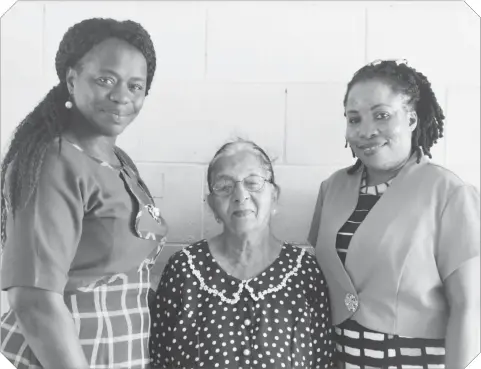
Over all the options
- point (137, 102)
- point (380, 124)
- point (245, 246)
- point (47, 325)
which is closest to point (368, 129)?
point (380, 124)

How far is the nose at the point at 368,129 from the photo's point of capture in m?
1.04

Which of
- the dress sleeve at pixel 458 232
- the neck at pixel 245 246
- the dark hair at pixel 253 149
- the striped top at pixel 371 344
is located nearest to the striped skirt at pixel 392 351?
the striped top at pixel 371 344

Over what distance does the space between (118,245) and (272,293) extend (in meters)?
0.33

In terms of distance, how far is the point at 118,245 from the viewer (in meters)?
0.95

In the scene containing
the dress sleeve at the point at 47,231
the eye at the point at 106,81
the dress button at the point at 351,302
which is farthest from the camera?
the dress button at the point at 351,302

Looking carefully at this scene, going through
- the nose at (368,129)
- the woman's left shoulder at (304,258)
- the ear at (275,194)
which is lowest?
the woman's left shoulder at (304,258)

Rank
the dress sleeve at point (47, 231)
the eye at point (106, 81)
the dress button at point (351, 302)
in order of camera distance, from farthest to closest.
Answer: the dress button at point (351, 302)
the eye at point (106, 81)
the dress sleeve at point (47, 231)

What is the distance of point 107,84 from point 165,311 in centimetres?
47

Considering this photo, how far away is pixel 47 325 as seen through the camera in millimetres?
850

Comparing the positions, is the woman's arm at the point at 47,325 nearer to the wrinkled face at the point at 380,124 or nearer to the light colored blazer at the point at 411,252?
the light colored blazer at the point at 411,252

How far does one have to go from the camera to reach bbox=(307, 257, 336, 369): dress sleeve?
109 cm

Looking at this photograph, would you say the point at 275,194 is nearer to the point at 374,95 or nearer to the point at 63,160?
the point at 374,95

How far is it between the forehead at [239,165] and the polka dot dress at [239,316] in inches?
7.0

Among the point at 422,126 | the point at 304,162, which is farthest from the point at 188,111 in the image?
the point at 422,126
